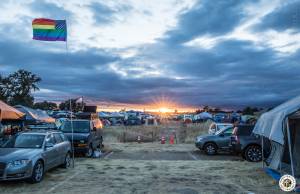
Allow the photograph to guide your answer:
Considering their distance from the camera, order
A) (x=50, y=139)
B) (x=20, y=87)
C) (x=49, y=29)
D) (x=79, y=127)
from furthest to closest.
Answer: (x=20, y=87), (x=79, y=127), (x=49, y=29), (x=50, y=139)

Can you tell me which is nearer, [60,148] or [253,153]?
[60,148]

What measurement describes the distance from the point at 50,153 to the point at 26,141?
0.87 meters

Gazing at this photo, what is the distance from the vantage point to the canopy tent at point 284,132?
11648mm

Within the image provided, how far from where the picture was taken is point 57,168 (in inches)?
639

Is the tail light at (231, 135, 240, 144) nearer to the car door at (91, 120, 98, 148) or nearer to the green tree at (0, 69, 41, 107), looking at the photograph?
the car door at (91, 120, 98, 148)

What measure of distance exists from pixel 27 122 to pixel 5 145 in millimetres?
13032

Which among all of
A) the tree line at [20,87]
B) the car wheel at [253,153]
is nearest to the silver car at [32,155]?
the car wheel at [253,153]

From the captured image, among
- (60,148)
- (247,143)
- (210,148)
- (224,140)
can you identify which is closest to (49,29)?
(60,148)

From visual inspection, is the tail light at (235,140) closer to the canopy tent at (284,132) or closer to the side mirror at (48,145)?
the canopy tent at (284,132)

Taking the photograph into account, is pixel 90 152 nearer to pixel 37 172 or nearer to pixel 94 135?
pixel 94 135

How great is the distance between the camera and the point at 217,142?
79.7ft

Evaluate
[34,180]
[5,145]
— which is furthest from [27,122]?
[34,180]

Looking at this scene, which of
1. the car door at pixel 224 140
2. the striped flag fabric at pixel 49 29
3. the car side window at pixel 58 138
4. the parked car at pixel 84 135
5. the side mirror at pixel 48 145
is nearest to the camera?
the side mirror at pixel 48 145

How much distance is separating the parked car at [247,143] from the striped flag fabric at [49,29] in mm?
9457
